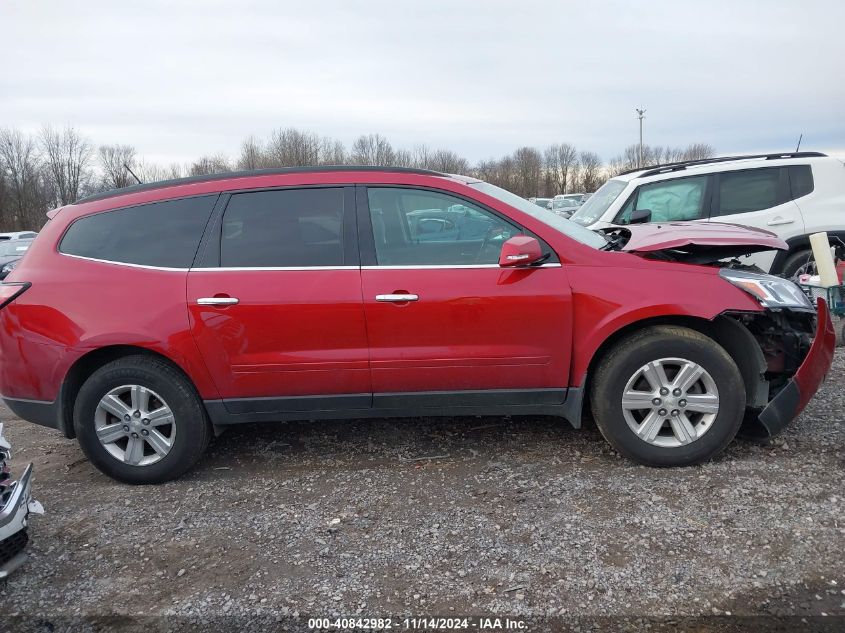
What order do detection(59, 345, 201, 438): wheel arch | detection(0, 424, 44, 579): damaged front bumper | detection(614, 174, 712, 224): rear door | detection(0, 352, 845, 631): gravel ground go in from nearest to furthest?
detection(0, 352, 845, 631): gravel ground
detection(0, 424, 44, 579): damaged front bumper
detection(59, 345, 201, 438): wheel arch
detection(614, 174, 712, 224): rear door

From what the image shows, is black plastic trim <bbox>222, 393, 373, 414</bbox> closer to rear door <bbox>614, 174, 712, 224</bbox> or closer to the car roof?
rear door <bbox>614, 174, 712, 224</bbox>

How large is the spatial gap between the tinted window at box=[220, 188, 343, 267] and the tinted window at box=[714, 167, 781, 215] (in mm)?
5250

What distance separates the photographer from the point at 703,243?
3.38 meters

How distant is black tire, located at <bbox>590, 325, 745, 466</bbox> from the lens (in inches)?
131

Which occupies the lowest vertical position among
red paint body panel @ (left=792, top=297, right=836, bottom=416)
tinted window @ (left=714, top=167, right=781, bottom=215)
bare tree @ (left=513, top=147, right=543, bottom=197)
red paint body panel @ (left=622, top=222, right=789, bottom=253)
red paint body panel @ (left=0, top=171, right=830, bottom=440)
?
red paint body panel @ (left=792, top=297, right=836, bottom=416)

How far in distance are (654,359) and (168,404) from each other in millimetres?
2872

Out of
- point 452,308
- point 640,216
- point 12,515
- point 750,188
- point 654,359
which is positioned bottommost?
point 12,515

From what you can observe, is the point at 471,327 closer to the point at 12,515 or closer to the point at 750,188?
the point at 12,515

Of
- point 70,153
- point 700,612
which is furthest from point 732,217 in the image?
point 70,153

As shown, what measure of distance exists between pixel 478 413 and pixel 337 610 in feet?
4.75

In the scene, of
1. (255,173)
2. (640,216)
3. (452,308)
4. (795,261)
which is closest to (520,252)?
(452,308)

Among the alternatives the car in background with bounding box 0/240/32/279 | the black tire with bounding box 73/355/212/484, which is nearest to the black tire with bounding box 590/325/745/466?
the black tire with bounding box 73/355/212/484

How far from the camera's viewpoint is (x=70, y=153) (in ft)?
187

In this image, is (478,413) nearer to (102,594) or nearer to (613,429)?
(613,429)
